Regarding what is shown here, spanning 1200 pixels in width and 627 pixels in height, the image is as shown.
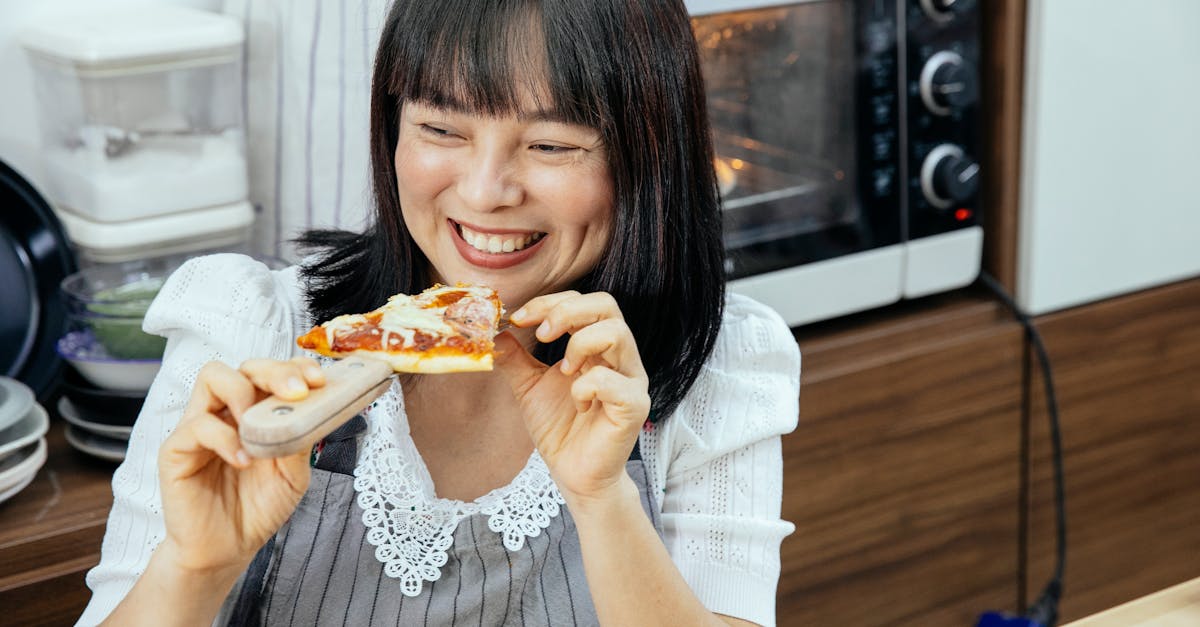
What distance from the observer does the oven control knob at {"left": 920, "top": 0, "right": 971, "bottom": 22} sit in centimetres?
175

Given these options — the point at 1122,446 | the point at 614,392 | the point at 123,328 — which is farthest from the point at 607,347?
the point at 1122,446

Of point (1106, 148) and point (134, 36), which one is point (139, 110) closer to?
point (134, 36)

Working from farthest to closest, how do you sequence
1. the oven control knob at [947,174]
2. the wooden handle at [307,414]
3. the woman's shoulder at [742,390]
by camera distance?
the oven control knob at [947,174] → the woman's shoulder at [742,390] → the wooden handle at [307,414]

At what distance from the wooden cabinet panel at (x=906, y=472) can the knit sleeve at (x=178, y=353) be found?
2.47 feet

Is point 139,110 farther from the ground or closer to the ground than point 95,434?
farther from the ground

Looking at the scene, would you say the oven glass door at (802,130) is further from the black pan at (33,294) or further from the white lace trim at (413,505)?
the black pan at (33,294)

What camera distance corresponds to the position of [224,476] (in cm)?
98

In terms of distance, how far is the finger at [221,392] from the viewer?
89cm

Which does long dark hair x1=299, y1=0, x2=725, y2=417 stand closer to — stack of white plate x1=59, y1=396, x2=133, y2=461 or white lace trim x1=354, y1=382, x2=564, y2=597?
white lace trim x1=354, y1=382, x2=564, y2=597

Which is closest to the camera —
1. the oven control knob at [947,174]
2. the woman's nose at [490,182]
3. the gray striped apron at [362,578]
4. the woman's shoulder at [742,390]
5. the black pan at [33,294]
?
the woman's nose at [490,182]

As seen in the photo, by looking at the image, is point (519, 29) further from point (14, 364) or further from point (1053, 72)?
point (1053, 72)

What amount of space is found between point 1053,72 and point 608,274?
881 mm

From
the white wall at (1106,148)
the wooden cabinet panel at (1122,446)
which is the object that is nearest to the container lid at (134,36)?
the white wall at (1106,148)

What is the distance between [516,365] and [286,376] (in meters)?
0.30
